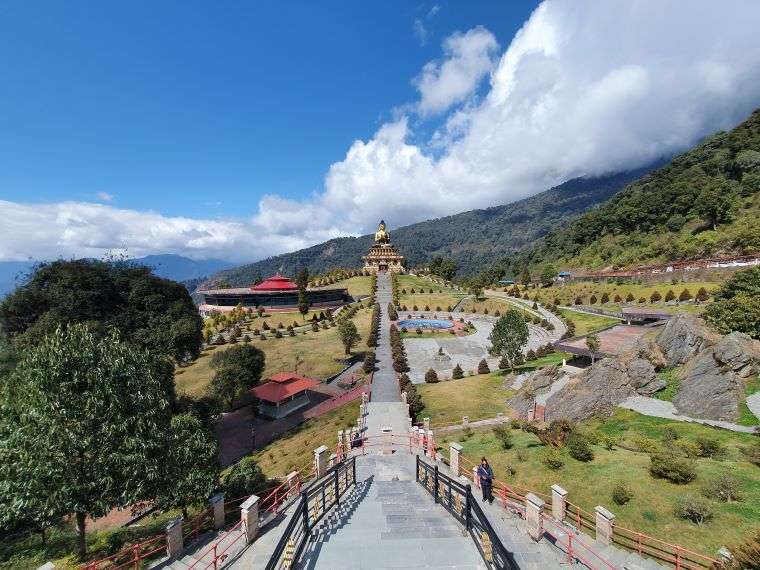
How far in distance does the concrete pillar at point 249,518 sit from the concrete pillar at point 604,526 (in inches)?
432

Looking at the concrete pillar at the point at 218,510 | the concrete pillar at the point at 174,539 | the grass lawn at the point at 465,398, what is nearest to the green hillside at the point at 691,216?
the grass lawn at the point at 465,398

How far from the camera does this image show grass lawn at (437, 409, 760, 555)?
12172mm

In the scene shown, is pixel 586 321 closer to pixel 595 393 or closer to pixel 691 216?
pixel 595 393

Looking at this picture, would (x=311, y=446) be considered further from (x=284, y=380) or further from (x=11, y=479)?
(x=11, y=479)

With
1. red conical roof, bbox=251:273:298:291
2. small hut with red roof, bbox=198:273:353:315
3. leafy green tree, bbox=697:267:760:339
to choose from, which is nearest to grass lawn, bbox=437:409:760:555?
leafy green tree, bbox=697:267:760:339

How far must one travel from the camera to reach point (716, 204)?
6638 centimetres

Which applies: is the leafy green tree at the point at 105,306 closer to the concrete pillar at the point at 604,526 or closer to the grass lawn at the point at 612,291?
the concrete pillar at the point at 604,526

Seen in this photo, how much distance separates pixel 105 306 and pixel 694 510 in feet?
125

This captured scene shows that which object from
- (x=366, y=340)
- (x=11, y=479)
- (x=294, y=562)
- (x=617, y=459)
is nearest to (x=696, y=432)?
(x=617, y=459)

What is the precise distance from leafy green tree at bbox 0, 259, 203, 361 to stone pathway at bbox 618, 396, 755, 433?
33.5 m

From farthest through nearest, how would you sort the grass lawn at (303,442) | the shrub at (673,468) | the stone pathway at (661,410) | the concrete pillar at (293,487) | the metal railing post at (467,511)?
1. the grass lawn at (303,442)
2. the stone pathway at (661,410)
3. the shrub at (673,468)
4. the concrete pillar at (293,487)
5. the metal railing post at (467,511)

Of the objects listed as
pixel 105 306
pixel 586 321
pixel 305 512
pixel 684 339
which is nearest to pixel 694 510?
pixel 305 512

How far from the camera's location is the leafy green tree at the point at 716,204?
6594cm

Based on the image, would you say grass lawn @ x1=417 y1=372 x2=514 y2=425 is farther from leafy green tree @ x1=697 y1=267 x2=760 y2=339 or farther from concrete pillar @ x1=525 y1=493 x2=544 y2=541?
concrete pillar @ x1=525 y1=493 x2=544 y2=541
